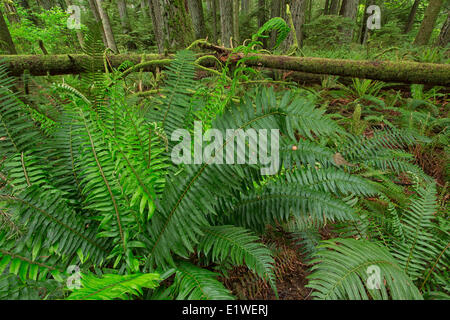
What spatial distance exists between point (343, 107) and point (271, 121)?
2.98 m

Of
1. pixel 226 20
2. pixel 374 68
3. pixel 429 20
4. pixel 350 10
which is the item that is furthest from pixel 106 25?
pixel 429 20

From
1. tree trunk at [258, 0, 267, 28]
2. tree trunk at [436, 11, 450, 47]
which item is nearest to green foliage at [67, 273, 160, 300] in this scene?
tree trunk at [436, 11, 450, 47]

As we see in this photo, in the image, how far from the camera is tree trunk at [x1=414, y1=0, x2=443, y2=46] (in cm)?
553

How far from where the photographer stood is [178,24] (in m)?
2.97

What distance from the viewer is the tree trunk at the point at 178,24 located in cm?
291

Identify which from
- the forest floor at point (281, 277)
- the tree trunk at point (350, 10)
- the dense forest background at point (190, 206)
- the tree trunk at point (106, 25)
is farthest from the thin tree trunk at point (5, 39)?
the tree trunk at point (350, 10)

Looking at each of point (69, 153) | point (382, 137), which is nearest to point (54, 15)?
point (69, 153)

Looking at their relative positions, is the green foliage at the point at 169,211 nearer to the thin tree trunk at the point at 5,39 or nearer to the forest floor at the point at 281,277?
the forest floor at the point at 281,277

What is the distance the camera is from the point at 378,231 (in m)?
1.36

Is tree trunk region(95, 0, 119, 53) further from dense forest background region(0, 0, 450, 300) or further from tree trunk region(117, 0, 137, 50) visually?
dense forest background region(0, 0, 450, 300)

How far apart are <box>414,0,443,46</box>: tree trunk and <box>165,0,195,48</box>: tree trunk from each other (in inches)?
266

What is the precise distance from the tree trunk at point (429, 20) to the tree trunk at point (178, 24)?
6.76m

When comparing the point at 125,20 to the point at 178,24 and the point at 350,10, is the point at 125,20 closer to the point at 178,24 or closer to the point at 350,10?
the point at 350,10
